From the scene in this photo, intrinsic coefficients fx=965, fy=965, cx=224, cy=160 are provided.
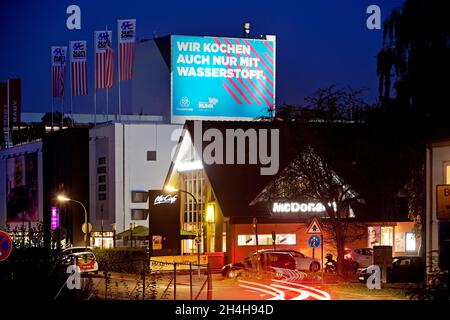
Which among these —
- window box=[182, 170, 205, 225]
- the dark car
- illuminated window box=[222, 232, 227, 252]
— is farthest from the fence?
window box=[182, 170, 205, 225]

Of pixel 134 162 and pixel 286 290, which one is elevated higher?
pixel 134 162

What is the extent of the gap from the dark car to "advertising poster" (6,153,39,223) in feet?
220

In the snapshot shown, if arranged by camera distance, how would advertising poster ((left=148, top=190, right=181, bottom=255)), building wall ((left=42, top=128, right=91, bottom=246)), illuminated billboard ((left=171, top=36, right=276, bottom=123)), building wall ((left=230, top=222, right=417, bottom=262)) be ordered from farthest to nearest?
building wall ((left=42, top=128, right=91, bottom=246)) → illuminated billboard ((left=171, top=36, right=276, bottom=123)) → building wall ((left=230, top=222, right=417, bottom=262)) → advertising poster ((left=148, top=190, right=181, bottom=255))

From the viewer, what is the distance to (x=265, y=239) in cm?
6338

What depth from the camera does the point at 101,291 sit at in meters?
34.9

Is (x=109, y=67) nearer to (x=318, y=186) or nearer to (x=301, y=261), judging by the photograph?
(x=301, y=261)

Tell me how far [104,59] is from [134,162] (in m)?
11.5

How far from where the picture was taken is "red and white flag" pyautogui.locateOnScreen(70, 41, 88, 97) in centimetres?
7681

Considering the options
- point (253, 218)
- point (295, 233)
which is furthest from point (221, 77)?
point (253, 218)

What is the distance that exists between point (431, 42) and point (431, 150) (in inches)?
135

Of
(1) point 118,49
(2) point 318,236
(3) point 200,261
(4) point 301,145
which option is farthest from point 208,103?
(2) point 318,236

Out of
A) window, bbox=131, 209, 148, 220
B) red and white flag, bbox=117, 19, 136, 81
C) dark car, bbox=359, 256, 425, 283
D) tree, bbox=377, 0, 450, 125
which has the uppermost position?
red and white flag, bbox=117, 19, 136, 81

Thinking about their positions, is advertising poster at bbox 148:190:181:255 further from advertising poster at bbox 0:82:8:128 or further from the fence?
advertising poster at bbox 0:82:8:128
